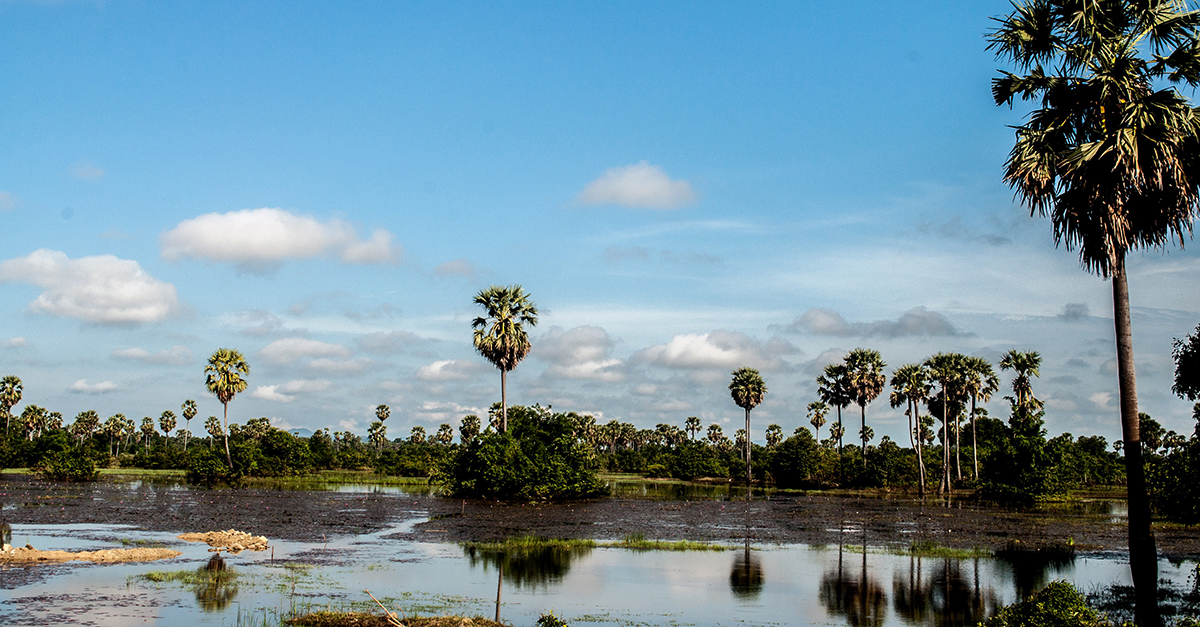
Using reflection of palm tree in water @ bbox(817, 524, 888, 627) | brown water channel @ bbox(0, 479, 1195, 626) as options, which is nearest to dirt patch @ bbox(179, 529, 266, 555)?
brown water channel @ bbox(0, 479, 1195, 626)

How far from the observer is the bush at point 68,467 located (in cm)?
6538

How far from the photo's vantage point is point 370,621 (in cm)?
1552

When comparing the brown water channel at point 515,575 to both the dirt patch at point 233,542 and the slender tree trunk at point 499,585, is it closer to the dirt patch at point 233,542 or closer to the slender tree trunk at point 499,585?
the slender tree trunk at point 499,585

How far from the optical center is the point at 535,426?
6044 centimetres

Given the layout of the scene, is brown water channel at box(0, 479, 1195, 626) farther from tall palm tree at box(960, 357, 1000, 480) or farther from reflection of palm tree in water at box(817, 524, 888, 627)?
tall palm tree at box(960, 357, 1000, 480)

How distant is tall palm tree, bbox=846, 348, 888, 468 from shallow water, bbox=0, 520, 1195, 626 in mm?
53962

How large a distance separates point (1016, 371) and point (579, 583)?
6975 cm

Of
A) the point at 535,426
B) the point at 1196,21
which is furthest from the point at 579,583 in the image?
the point at 535,426

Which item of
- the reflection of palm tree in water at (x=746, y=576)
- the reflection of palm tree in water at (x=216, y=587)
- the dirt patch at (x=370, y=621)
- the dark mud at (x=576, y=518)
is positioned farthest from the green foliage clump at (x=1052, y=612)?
the dark mud at (x=576, y=518)

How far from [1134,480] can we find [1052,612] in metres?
2.63

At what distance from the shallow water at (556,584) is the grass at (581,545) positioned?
1.01 m

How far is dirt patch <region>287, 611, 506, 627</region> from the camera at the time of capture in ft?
50.3

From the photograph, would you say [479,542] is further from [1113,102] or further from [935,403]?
[935,403]

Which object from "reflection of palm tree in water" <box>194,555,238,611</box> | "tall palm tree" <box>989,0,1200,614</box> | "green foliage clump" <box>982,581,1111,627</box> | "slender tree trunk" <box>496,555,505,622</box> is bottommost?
"slender tree trunk" <box>496,555,505,622</box>
